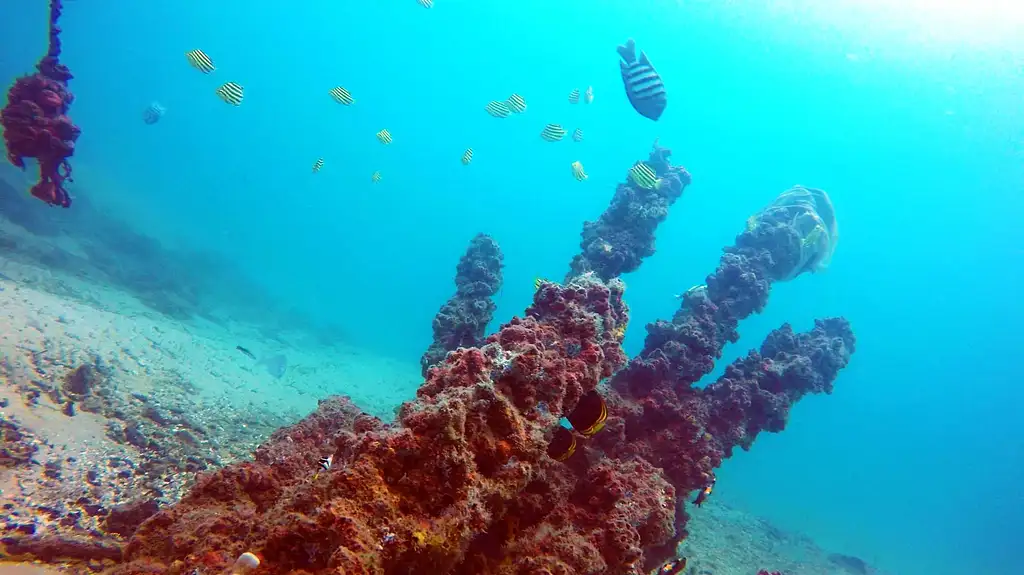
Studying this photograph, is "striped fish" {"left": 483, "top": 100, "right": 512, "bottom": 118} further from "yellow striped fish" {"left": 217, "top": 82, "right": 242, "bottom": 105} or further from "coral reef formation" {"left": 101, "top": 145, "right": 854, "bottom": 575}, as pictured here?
"coral reef formation" {"left": 101, "top": 145, "right": 854, "bottom": 575}

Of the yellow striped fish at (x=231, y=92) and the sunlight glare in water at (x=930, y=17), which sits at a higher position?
the sunlight glare in water at (x=930, y=17)

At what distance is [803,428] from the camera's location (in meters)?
65.4

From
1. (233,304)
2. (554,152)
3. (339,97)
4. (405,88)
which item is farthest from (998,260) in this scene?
(405,88)

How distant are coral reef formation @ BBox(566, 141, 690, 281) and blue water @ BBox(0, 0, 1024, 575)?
2251 centimetres

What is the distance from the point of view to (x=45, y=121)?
7211 mm

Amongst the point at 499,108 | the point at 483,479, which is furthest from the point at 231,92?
the point at 483,479

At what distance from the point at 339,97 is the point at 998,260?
88.2 meters

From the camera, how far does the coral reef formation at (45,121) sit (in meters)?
7.09

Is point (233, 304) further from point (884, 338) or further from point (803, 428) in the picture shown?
point (884, 338)

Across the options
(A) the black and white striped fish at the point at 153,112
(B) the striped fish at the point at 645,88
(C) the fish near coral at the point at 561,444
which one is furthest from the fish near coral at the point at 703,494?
(A) the black and white striped fish at the point at 153,112

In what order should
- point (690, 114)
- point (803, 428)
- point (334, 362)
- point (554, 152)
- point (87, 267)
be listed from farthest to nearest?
point (554, 152) → point (690, 114) → point (803, 428) → point (334, 362) → point (87, 267)

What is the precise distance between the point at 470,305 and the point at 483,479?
322 inches

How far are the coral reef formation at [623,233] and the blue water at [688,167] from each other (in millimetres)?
22509

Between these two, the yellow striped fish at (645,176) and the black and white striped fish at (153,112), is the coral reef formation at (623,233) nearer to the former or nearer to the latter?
the yellow striped fish at (645,176)
